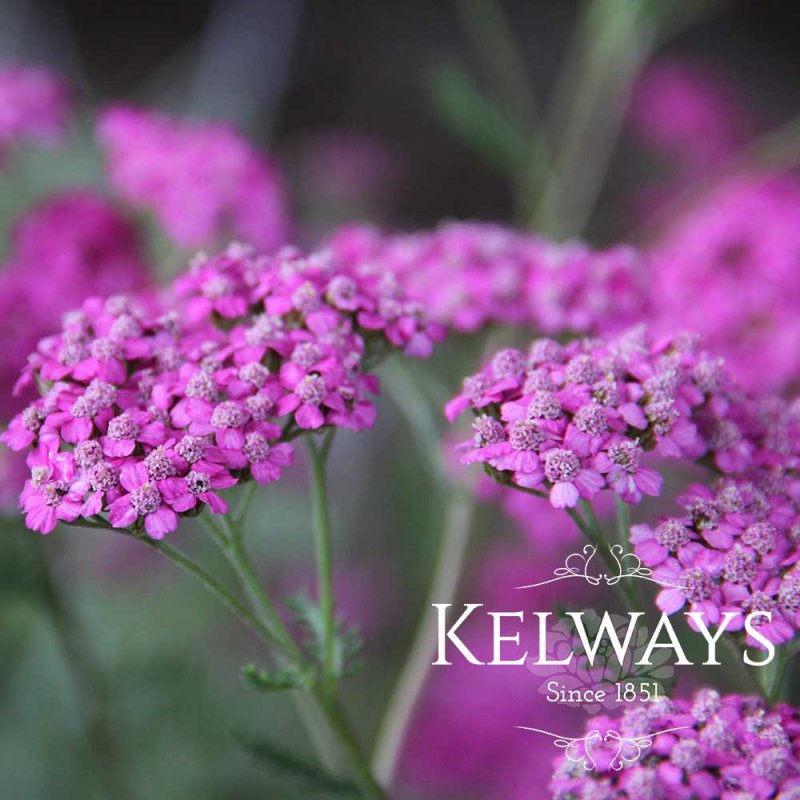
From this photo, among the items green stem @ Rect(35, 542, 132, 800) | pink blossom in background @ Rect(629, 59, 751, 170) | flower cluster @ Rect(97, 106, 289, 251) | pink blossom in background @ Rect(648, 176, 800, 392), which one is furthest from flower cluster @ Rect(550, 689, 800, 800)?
pink blossom in background @ Rect(629, 59, 751, 170)

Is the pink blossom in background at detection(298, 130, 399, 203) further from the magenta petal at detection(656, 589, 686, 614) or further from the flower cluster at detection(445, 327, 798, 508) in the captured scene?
the magenta petal at detection(656, 589, 686, 614)

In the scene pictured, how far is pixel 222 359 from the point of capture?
91 cm

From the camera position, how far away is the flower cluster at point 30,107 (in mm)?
1571

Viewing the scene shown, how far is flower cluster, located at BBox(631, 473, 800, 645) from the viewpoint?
79 cm

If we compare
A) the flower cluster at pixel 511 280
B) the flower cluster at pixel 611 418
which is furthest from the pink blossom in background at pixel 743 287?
the flower cluster at pixel 611 418

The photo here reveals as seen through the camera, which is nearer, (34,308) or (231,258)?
(231,258)

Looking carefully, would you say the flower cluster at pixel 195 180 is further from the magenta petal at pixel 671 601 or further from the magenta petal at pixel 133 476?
the magenta petal at pixel 671 601

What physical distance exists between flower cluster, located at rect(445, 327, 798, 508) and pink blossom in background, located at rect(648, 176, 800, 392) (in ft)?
1.59

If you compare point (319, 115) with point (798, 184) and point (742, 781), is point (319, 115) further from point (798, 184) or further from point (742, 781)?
point (742, 781)

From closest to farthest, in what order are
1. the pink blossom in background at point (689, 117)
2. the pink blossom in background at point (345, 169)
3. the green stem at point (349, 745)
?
the green stem at point (349, 745)
the pink blossom in background at point (345, 169)
the pink blossom in background at point (689, 117)

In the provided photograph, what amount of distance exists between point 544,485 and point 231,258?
42 cm

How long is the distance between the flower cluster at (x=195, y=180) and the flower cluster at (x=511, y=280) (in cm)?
30

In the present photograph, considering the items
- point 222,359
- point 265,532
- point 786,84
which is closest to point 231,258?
point 222,359

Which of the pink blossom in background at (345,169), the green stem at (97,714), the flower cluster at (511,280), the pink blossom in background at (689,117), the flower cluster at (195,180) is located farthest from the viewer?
the pink blossom in background at (689,117)
